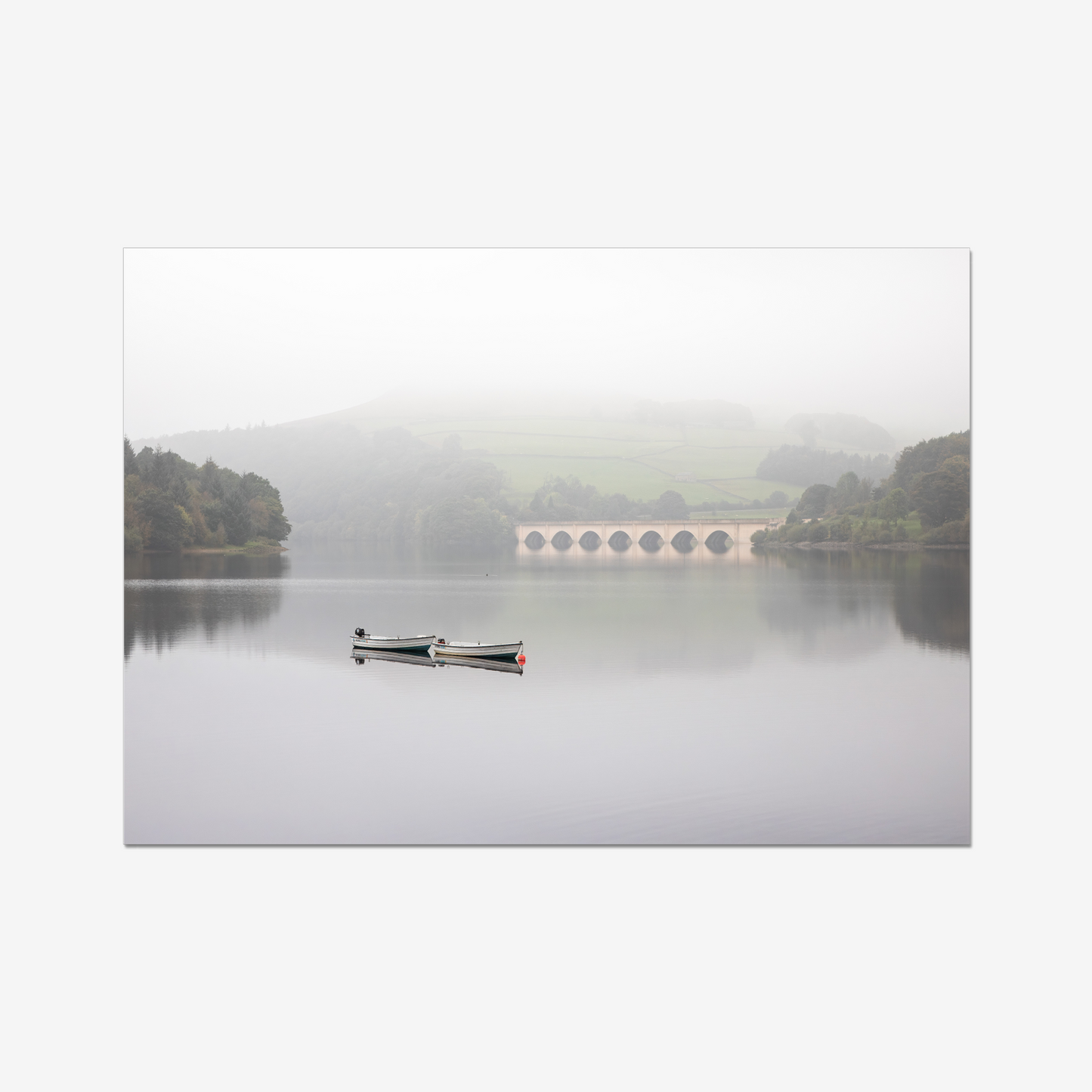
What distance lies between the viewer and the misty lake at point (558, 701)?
410 inches

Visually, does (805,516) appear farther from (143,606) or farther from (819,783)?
(143,606)

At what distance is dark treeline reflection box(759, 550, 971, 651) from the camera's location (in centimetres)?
1152

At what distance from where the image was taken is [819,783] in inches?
426

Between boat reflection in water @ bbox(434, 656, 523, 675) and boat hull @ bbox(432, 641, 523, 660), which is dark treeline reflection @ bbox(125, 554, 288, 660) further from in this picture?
boat reflection in water @ bbox(434, 656, 523, 675)

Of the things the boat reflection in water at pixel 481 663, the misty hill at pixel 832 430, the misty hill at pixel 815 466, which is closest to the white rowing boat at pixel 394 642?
the boat reflection in water at pixel 481 663

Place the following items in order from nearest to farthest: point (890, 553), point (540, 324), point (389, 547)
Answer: point (540, 324)
point (890, 553)
point (389, 547)

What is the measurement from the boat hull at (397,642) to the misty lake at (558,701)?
226 mm

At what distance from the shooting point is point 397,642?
13406 millimetres

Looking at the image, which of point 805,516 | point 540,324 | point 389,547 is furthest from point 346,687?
point 805,516

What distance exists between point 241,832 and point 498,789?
3.00 m

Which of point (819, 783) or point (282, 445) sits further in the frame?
point (282, 445)

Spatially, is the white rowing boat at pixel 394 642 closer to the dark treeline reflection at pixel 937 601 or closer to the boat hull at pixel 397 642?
the boat hull at pixel 397 642

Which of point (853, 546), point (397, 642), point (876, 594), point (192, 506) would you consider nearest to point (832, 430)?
point (853, 546)

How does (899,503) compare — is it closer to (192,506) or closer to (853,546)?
(853,546)
